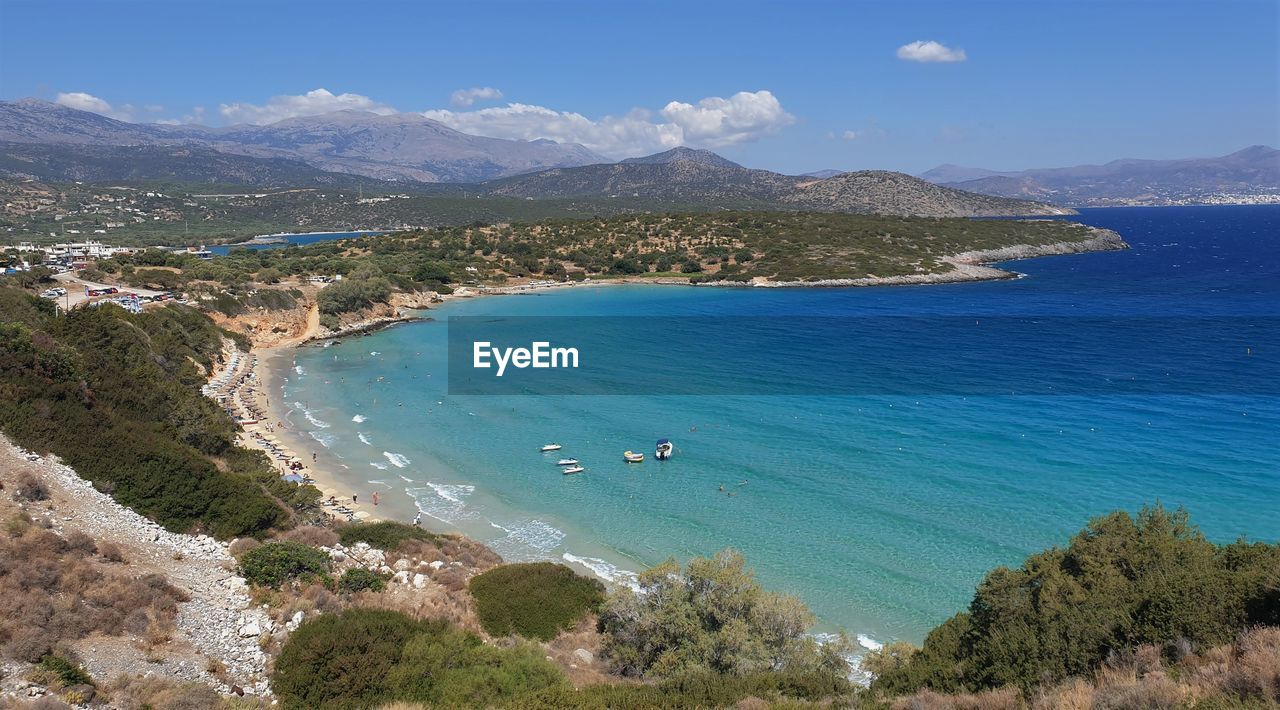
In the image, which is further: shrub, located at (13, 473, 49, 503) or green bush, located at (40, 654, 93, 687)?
shrub, located at (13, 473, 49, 503)

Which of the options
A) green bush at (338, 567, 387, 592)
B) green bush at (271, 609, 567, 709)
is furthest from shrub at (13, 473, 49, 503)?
green bush at (271, 609, 567, 709)

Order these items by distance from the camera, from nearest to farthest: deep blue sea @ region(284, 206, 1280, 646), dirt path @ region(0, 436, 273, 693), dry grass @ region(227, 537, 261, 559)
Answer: dirt path @ region(0, 436, 273, 693), dry grass @ region(227, 537, 261, 559), deep blue sea @ region(284, 206, 1280, 646)

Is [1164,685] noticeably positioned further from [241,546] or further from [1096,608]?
[241,546]

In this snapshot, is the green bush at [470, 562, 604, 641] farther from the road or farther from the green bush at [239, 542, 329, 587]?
the road

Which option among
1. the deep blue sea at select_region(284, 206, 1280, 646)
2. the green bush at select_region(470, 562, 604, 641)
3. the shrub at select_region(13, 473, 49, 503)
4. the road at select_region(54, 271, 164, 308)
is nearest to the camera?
the shrub at select_region(13, 473, 49, 503)

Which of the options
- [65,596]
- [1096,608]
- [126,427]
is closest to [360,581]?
[65,596]

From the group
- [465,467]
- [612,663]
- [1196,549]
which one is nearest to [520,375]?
[465,467]
